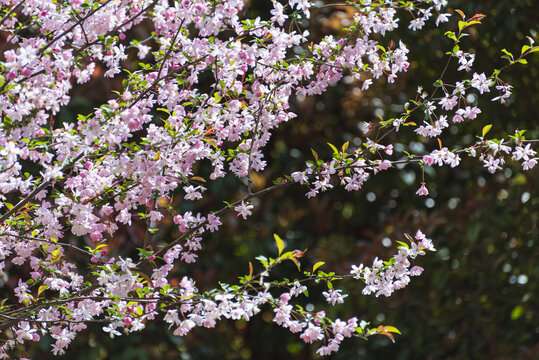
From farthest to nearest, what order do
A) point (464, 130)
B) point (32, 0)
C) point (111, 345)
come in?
point (464, 130)
point (111, 345)
point (32, 0)

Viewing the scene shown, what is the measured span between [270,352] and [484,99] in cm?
196

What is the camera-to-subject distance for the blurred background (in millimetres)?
4000

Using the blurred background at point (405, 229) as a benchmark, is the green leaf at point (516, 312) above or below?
below

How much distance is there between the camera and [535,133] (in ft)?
13.4

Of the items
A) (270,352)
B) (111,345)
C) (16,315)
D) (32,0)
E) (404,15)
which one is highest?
(32,0)

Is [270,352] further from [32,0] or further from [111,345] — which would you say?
[32,0]

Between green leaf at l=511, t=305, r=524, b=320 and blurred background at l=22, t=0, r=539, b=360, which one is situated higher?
blurred background at l=22, t=0, r=539, b=360

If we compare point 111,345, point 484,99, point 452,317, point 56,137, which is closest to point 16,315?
point 56,137

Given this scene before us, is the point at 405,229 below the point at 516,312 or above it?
above

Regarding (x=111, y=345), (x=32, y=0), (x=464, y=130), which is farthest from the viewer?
(x=464, y=130)

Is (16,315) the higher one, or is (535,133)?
(16,315)

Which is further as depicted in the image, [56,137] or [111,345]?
[111,345]

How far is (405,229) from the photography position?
410cm

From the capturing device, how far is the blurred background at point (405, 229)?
4000mm
